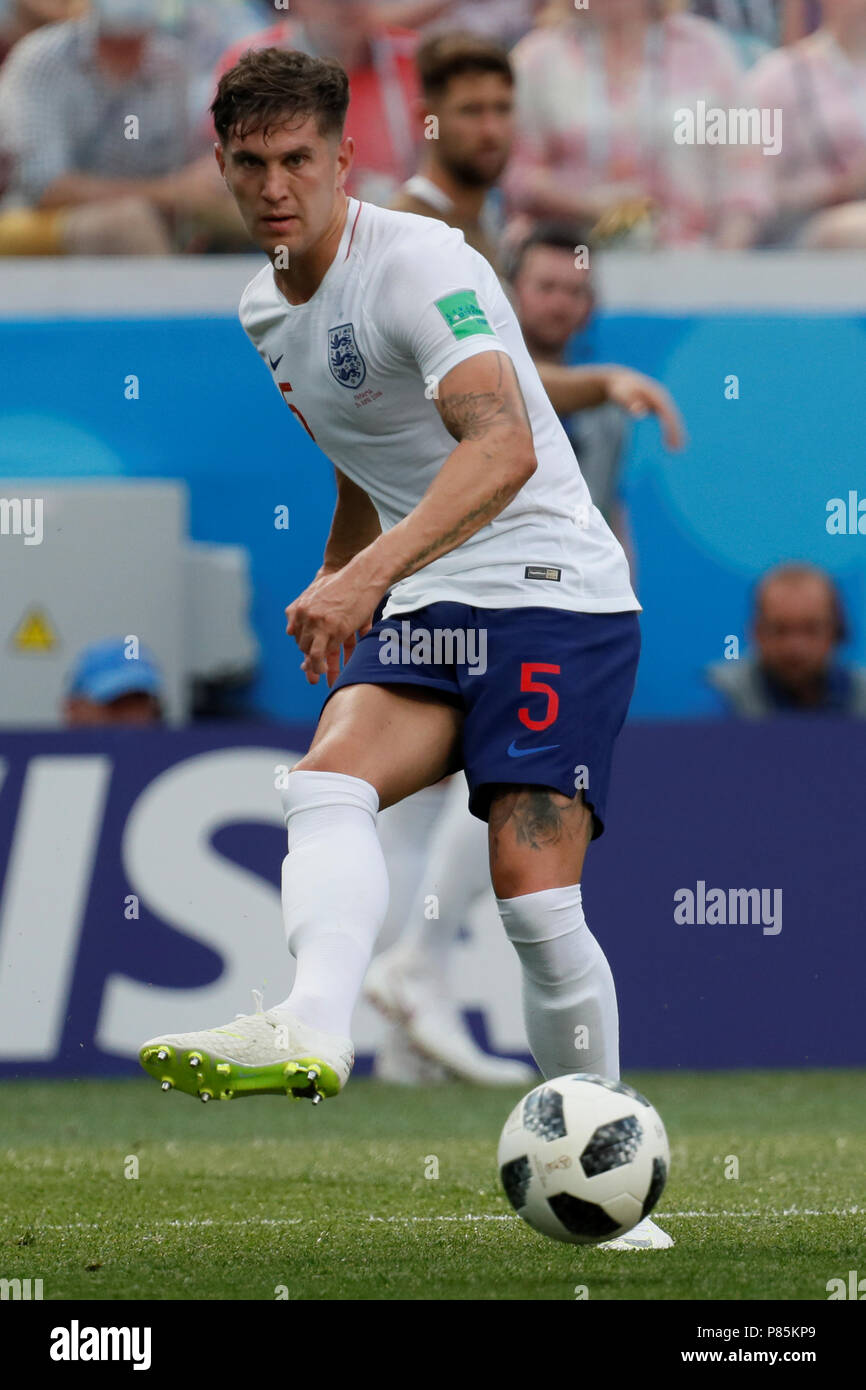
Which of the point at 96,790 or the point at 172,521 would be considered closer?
the point at 96,790

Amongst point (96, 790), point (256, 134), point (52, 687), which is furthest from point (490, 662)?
point (52, 687)

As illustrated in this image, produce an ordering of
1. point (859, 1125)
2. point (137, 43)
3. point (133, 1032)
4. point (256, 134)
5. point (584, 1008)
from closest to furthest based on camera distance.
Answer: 1. point (256, 134)
2. point (584, 1008)
3. point (859, 1125)
4. point (133, 1032)
5. point (137, 43)

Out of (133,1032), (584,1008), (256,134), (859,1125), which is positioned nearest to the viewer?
(256,134)

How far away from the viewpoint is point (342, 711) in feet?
13.0

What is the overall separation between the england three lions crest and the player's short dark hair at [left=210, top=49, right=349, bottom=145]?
1.22 feet

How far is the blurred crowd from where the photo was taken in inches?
376

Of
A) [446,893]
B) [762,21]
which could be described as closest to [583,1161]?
[446,893]

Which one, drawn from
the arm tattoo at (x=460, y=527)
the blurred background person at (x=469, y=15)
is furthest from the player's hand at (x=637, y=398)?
the blurred background person at (x=469, y=15)

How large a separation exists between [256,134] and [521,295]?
170 inches

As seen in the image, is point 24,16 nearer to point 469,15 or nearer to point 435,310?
point 469,15

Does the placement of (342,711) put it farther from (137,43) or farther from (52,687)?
(137,43)

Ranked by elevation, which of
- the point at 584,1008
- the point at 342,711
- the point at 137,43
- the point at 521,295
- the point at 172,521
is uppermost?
the point at 137,43

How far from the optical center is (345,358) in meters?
4.04

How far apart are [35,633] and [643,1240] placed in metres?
5.41
